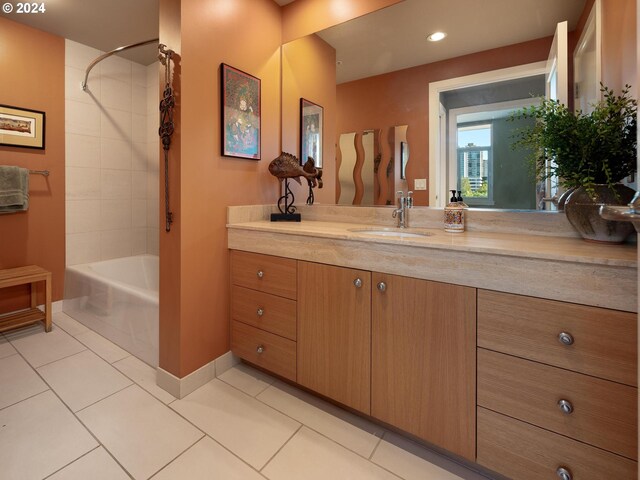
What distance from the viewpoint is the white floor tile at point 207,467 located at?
3.95ft

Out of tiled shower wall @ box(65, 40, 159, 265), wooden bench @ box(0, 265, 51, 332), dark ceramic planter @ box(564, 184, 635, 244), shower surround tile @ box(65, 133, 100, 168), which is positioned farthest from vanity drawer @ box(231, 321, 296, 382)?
shower surround tile @ box(65, 133, 100, 168)

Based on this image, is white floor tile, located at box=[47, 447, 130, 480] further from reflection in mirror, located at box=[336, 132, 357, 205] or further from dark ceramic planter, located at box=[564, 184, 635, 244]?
dark ceramic planter, located at box=[564, 184, 635, 244]

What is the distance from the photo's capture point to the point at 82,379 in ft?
5.94

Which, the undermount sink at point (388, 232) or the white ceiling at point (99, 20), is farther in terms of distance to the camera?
the white ceiling at point (99, 20)

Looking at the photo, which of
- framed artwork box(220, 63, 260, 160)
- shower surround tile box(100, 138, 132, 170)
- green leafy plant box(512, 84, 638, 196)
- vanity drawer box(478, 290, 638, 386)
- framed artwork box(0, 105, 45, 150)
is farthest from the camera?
shower surround tile box(100, 138, 132, 170)

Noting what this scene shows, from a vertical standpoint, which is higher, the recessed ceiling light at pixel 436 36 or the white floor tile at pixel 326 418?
the recessed ceiling light at pixel 436 36

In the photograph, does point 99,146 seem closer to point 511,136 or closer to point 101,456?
point 101,456

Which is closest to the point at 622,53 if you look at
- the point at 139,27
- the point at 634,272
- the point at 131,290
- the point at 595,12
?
the point at 595,12

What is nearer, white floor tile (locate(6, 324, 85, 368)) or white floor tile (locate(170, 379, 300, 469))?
white floor tile (locate(170, 379, 300, 469))

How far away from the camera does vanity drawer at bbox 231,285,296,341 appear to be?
1.63m

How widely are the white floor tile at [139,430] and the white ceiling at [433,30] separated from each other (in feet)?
7.00

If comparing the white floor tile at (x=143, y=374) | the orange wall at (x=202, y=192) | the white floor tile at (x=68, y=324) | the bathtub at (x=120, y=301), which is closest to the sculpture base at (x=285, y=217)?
the orange wall at (x=202, y=192)

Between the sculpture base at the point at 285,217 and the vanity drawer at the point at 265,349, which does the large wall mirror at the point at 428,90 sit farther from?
the vanity drawer at the point at 265,349

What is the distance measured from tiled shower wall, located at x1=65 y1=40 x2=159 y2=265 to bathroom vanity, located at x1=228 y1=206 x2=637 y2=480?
2152mm
